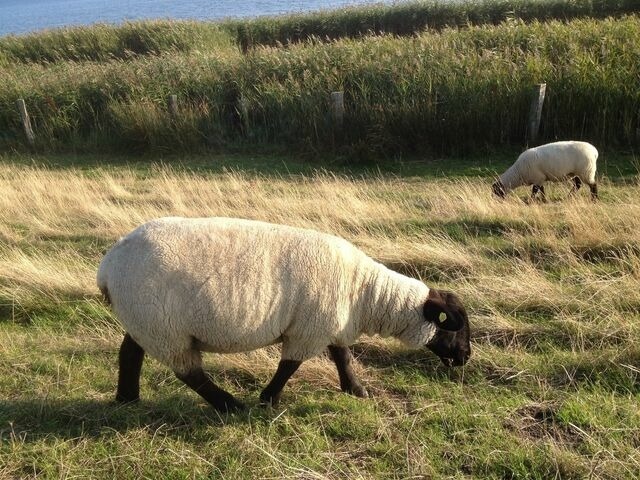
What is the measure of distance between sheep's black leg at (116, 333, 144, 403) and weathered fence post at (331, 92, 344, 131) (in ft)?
34.6

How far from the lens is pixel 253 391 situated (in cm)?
406

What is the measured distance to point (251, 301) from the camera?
338 cm

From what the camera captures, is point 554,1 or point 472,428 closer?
point 472,428

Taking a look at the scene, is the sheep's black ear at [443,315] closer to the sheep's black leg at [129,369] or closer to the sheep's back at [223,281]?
the sheep's back at [223,281]

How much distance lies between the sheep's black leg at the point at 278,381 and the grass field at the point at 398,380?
0.38 feet

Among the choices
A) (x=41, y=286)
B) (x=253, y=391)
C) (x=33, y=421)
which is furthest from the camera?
(x=41, y=286)

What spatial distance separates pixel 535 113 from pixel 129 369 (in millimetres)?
10858

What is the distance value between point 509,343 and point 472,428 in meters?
1.16

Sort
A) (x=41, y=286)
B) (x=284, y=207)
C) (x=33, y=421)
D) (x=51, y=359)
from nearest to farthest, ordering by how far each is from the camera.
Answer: (x=33, y=421) < (x=51, y=359) < (x=41, y=286) < (x=284, y=207)

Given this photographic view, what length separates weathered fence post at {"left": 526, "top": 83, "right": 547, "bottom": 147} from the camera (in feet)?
38.9

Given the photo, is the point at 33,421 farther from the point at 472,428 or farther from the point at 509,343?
the point at 509,343

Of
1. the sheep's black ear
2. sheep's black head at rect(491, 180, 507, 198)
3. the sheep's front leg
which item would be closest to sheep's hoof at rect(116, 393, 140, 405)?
the sheep's black ear

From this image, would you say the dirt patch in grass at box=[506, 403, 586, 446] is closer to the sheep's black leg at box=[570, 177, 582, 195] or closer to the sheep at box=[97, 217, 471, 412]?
the sheep at box=[97, 217, 471, 412]

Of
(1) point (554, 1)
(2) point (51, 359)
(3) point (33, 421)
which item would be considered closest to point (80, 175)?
(2) point (51, 359)
